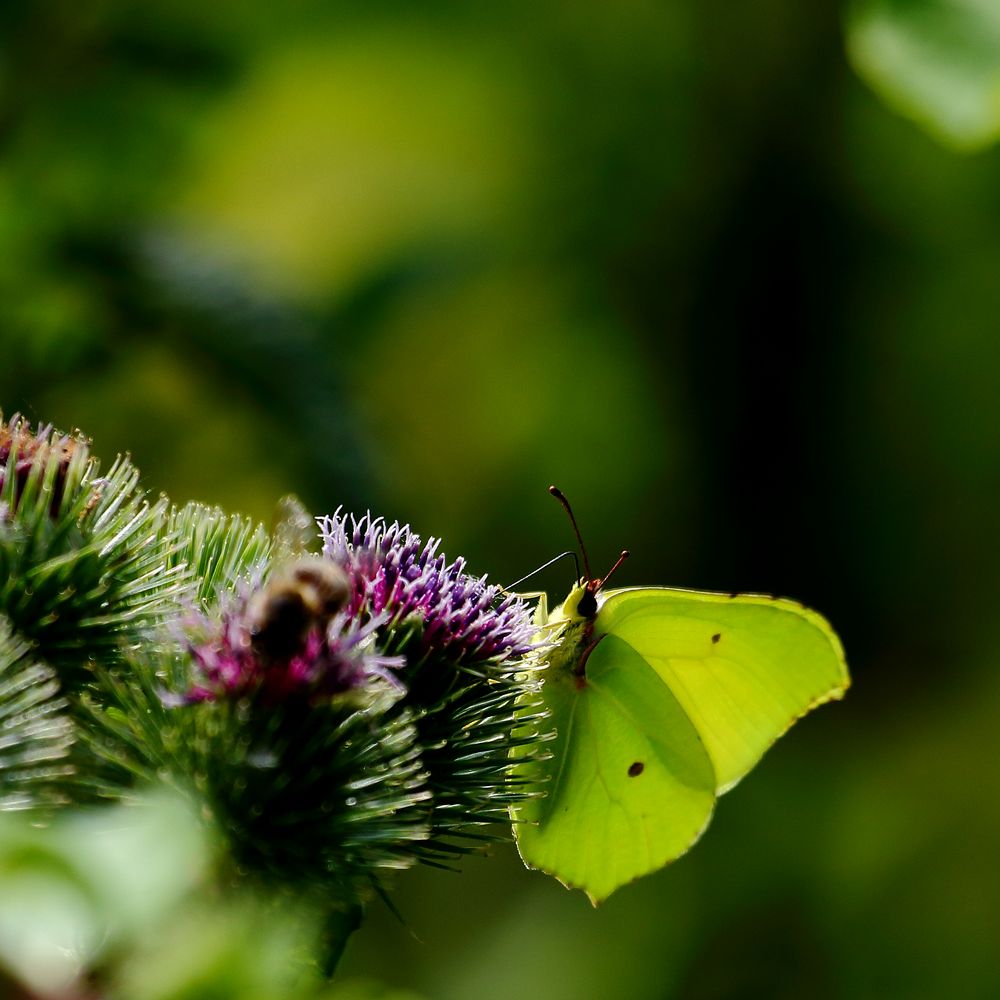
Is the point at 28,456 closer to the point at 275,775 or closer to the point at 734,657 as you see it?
the point at 275,775

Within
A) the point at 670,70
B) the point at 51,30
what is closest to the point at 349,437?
the point at 51,30

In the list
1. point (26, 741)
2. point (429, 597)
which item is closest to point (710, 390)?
point (429, 597)

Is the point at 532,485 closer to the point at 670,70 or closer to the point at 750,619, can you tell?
the point at 670,70

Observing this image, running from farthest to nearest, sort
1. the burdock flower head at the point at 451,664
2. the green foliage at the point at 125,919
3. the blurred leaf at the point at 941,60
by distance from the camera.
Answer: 1. the blurred leaf at the point at 941,60
2. the burdock flower head at the point at 451,664
3. the green foliage at the point at 125,919

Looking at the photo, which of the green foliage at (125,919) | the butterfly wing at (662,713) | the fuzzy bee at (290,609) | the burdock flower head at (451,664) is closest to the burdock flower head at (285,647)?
the fuzzy bee at (290,609)

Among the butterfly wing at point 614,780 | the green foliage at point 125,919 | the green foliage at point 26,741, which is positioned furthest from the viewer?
the butterfly wing at point 614,780

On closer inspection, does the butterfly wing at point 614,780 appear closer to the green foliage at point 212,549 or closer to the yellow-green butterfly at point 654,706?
the yellow-green butterfly at point 654,706

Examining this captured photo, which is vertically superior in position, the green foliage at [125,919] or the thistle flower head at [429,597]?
the green foliage at [125,919]
